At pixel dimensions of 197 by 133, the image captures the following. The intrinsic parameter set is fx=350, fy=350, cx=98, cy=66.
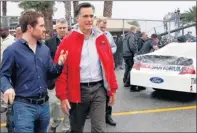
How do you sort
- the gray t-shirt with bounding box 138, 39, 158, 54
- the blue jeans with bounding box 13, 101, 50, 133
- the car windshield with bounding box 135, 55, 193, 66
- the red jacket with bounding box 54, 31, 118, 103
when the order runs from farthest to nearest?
1. the gray t-shirt with bounding box 138, 39, 158, 54
2. the car windshield with bounding box 135, 55, 193, 66
3. the red jacket with bounding box 54, 31, 118, 103
4. the blue jeans with bounding box 13, 101, 50, 133

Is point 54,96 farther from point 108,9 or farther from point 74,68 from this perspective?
point 108,9

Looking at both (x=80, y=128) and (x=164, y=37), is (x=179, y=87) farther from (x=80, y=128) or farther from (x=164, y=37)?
(x=164, y=37)

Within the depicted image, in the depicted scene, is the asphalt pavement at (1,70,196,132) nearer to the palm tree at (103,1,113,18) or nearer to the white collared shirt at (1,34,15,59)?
the white collared shirt at (1,34,15,59)

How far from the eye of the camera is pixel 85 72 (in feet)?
11.7

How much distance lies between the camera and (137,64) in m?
7.79

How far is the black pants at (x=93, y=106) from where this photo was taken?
3.60 metres

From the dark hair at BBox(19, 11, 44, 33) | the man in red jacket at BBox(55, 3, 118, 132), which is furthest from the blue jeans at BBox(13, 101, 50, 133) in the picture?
the dark hair at BBox(19, 11, 44, 33)

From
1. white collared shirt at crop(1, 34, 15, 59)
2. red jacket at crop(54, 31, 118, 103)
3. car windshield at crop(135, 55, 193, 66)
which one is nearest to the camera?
red jacket at crop(54, 31, 118, 103)

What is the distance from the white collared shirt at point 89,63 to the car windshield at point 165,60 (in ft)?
12.9

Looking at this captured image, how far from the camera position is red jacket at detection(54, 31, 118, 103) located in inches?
139

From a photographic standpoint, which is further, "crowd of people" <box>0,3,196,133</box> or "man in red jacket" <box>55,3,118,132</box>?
"man in red jacket" <box>55,3,118,132</box>

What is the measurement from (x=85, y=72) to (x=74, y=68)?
4.8 inches

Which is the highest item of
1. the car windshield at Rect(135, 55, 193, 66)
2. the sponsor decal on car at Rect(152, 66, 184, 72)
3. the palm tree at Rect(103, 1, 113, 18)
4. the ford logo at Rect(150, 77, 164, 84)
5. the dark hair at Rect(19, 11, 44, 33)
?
the palm tree at Rect(103, 1, 113, 18)

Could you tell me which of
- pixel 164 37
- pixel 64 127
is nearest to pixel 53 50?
pixel 64 127
